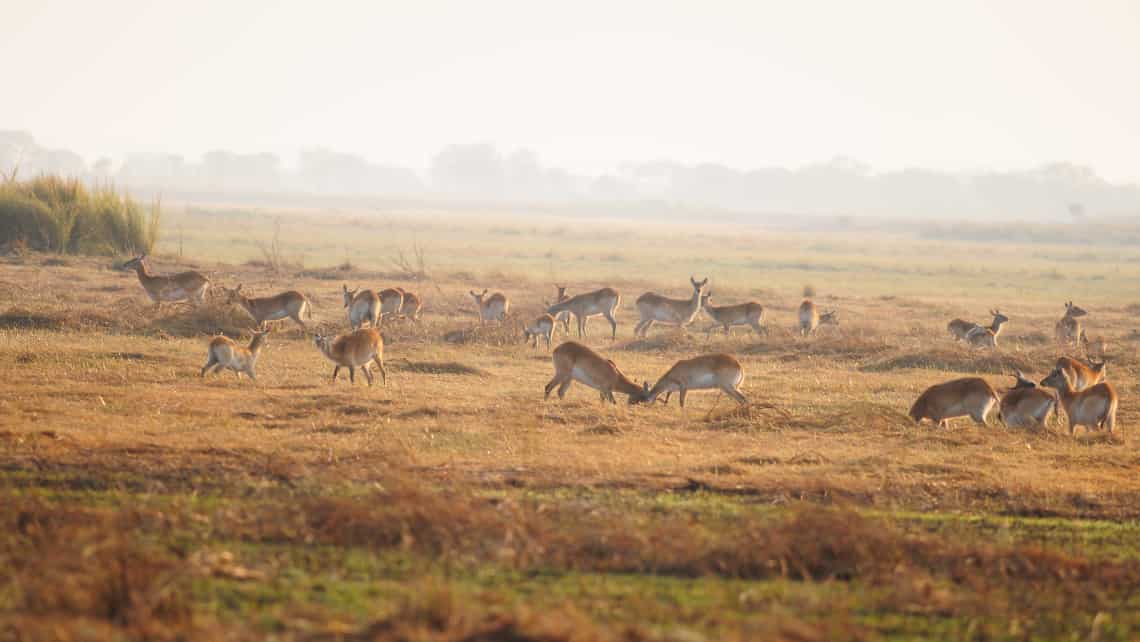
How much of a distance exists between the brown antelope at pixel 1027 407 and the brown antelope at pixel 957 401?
0.20 metres

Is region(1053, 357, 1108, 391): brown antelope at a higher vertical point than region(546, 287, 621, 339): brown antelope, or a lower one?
higher

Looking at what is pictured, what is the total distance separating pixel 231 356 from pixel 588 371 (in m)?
4.56

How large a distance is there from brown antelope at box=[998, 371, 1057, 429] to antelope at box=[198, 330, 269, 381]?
928 centimetres

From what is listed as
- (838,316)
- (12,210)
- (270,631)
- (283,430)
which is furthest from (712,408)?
(12,210)

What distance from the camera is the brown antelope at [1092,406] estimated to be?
47.3ft

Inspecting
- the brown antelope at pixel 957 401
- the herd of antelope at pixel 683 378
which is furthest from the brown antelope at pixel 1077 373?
the brown antelope at pixel 957 401

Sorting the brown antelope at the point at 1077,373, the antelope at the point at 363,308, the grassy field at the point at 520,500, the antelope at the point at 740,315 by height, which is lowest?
the grassy field at the point at 520,500

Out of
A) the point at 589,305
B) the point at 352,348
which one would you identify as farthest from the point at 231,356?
the point at 589,305

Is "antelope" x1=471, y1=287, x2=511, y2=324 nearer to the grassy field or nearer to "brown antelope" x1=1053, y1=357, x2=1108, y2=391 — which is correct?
the grassy field

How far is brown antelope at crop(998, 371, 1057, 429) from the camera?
47.3ft

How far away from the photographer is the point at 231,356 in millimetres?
16203

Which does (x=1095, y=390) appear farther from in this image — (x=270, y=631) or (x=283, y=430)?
(x=270, y=631)

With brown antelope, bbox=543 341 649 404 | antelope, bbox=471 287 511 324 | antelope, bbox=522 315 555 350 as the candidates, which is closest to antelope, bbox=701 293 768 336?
antelope, bbox=522 315 555 350

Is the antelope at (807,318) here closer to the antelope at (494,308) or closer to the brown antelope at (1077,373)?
the antelope at (494,308)
